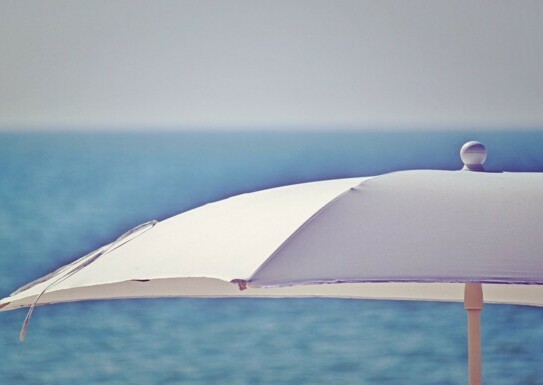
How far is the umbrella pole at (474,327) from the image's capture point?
8.64 ft

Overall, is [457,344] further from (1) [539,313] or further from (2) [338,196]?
(2) [338,196]

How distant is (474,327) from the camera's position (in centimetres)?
268

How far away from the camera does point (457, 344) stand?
16.2m

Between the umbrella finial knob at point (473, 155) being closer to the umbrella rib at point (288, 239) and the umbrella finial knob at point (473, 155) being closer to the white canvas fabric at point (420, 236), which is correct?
the white canvas fabric at point (420, 236)

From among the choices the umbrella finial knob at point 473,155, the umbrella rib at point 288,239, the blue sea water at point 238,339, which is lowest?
the umbrella rib at point 288,239

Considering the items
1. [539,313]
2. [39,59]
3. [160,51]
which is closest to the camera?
[539,313]

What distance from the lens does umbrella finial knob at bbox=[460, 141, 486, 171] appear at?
2.47 meters

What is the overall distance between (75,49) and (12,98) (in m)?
Result: 3.20

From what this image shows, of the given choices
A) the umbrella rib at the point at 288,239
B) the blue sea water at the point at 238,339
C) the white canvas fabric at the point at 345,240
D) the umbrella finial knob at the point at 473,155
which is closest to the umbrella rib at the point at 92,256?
the white canvas fabric at the point at 345,240

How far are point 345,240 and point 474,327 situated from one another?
0.73 metres

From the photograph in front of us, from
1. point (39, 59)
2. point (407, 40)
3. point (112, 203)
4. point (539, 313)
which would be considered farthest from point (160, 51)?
point (539, 313)

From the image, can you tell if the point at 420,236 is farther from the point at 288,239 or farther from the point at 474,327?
the point at 474,327

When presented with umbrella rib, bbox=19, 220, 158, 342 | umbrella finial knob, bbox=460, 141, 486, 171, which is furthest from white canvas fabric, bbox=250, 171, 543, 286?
umbrella rib, bbox=19, 220, 158, 342

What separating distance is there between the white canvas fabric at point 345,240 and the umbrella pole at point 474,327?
0.33 metres
